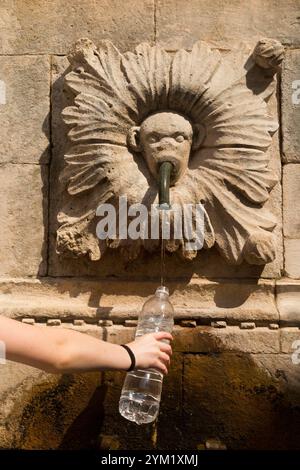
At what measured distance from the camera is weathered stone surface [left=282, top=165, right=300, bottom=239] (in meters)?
3.65

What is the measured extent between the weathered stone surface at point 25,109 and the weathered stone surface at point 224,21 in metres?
0.66

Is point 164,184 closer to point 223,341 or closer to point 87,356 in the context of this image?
point 223,341

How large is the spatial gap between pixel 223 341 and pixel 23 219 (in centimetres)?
116

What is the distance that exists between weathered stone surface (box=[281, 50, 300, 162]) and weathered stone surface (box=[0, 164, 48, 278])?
1236 millimetres

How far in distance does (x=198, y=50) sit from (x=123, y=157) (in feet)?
2.16

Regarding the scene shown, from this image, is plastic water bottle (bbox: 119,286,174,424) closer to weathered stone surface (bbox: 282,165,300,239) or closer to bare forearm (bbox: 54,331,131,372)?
bare forearm (bbox: 54,331,131,372)

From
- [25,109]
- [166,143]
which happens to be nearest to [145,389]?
[166,143]

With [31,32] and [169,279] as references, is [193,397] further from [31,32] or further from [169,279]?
[31,32]

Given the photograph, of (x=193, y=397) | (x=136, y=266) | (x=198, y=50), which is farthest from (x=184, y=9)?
(x=193, y=397)

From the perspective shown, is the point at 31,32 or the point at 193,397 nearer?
the point at 193,397

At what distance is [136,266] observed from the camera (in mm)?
→ 3611

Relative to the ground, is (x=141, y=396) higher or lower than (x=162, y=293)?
lower

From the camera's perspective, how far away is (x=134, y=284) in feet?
11.7

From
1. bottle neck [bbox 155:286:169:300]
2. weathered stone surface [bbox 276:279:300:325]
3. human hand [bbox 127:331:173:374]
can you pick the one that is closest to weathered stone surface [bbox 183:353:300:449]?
weathered stone surface [bbox 276:279:300:325]
